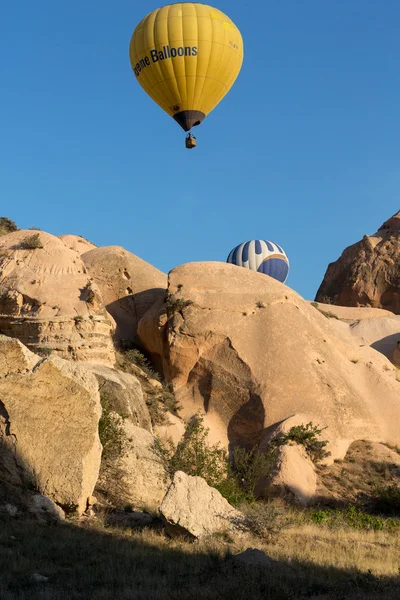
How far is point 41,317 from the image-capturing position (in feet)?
58.6

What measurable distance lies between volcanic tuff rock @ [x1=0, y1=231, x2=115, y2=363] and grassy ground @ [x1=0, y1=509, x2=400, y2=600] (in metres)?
7.34

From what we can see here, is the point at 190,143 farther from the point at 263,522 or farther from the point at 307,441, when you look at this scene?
the point at 263,522

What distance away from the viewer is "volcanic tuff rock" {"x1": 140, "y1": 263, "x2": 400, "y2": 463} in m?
18.6

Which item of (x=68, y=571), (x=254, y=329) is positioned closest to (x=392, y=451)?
(x=254, y=329)

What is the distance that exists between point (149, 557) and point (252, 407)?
9.95 meters

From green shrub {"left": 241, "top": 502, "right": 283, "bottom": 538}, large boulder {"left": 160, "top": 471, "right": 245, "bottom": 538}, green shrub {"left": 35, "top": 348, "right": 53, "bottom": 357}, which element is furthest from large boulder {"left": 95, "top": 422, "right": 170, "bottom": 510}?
green shrub {"left": 35, "top": 348, "right": 53, "bottom": 357}

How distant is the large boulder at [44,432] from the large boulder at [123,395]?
3.86 metres

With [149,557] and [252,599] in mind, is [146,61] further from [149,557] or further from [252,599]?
[252,599]

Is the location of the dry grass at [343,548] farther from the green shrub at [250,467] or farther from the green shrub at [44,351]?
the green shrub at [44,351]

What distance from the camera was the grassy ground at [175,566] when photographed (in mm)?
7375

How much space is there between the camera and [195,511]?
407 inches

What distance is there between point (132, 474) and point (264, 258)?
24.3 meters

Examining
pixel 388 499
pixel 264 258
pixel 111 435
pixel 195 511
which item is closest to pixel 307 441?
pixel 388 499

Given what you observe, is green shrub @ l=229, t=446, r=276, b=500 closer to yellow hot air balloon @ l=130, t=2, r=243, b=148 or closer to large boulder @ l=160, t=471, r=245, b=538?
large boulder @ l=160, t=471, r=245, b=538
